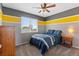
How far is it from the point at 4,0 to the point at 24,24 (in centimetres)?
137

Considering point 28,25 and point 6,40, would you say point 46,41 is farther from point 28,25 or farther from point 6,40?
point 6,40

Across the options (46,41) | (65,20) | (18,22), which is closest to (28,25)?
(18,22)

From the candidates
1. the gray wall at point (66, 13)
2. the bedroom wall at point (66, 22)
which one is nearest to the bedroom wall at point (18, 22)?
the bedroom wall at point (66, 22)

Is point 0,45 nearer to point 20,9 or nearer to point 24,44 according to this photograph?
point 24,44

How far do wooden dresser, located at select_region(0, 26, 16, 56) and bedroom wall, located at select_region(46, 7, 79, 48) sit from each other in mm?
1007

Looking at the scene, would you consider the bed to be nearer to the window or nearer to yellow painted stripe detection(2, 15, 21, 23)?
the window

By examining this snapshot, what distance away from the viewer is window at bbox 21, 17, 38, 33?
1992 millimetres

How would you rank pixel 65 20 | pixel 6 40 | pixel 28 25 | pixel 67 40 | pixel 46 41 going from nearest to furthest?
pixel 6 40, pixel 28 25, pixel 65 20, pixel 67 40, pixel 46 41

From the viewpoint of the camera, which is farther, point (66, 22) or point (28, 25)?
point (66, 22)

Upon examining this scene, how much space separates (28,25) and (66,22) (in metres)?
1.11

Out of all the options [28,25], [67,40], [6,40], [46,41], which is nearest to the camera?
[6,40]

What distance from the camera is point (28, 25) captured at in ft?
6.53

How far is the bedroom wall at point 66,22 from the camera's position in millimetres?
2016

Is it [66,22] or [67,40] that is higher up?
[66,22]
